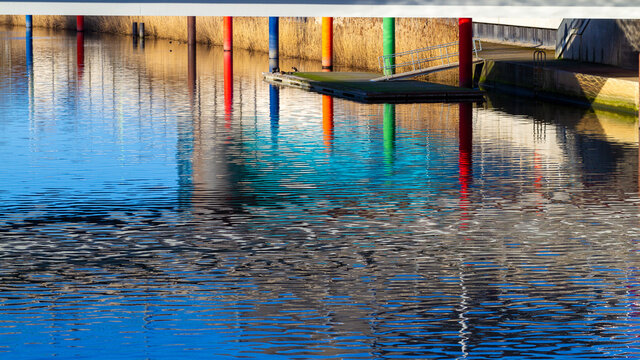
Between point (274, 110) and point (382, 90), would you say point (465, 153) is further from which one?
point (382, 90)

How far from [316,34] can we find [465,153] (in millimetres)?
25771

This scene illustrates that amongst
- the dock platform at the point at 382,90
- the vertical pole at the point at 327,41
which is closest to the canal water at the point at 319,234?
the dock platform at the point at 382,90

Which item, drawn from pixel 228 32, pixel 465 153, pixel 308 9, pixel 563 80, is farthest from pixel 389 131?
pixel 228 32

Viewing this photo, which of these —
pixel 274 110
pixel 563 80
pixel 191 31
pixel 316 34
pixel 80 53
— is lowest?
pixel 274 110

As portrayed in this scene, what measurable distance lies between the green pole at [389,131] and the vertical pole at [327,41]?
28.9ft

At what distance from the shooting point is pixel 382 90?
3284cm

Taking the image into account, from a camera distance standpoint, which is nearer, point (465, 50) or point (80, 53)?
point (465, 50)

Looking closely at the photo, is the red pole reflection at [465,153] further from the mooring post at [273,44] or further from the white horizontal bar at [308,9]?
the mooring post at [273,44]

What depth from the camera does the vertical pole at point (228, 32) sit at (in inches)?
1982

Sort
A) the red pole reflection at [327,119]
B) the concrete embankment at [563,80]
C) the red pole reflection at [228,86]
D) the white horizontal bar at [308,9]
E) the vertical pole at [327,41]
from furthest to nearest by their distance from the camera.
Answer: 1. the vertical pole at [327,41]
2. the red pole reflection at [228,86]
3. the concrete embankment at [563,80]
4. the red pole reflection at [327,119]
5. the white horizontal bar at [308,9]

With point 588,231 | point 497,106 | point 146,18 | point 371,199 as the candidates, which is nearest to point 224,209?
point 371,199

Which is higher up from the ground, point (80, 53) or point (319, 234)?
point (80, 53)

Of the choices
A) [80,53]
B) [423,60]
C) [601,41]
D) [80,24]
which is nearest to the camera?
[601,41]

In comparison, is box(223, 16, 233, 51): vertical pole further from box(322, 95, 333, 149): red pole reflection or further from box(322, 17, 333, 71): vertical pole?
box(322, 95, 333, 149): red pole reflection
